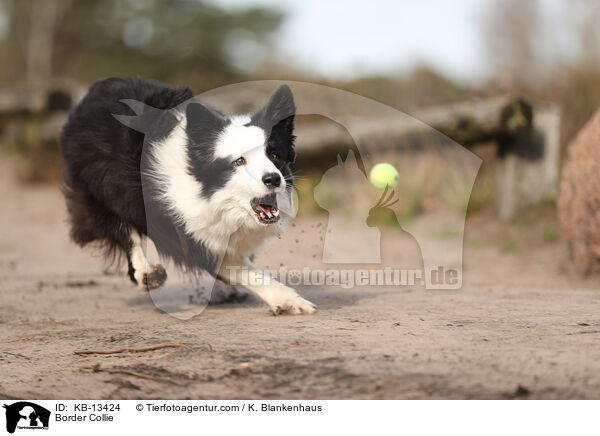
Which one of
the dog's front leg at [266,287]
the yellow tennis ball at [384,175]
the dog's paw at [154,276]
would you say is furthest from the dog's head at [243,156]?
the yellow tennis ball at [384,175]

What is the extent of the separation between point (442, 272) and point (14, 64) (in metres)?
23.5

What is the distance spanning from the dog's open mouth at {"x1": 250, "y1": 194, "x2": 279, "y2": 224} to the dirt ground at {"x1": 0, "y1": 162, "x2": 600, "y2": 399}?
553 mm

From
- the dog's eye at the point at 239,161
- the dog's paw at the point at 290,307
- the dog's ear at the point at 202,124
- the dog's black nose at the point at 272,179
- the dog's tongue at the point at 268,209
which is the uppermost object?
the dog's ear at the point at 202,124

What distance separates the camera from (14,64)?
24.9 metres

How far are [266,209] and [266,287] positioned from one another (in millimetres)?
486

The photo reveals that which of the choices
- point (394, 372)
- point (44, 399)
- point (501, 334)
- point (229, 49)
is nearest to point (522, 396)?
point (394, 372)

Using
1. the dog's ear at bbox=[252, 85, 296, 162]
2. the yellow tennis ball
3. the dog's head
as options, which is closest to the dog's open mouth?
the dog's head

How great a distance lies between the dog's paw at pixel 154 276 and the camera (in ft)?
13.1

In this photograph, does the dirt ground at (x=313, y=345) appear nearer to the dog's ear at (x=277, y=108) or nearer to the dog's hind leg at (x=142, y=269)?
the dog's hind leg at (x=142, y=269)

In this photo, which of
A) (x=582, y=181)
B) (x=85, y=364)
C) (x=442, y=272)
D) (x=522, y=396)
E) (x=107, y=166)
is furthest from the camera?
(x=442, y=272)

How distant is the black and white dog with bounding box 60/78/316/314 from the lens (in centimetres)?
355

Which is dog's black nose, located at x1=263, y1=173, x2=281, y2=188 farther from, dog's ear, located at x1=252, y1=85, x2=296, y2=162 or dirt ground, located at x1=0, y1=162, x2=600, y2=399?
dirt ground, located at x1=0, y1=162, x2=600, y2=399

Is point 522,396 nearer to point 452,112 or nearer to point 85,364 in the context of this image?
point 85,364
